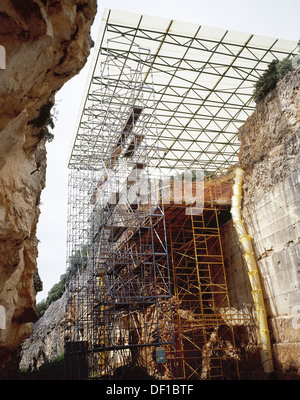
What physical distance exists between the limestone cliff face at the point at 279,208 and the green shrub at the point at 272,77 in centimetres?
44

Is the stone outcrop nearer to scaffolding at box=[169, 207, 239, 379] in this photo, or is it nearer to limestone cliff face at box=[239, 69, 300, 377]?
scaffolding at box=[169, 207, 239, 379]


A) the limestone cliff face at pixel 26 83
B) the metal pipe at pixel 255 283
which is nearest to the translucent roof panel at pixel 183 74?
the metal pipe at pixel 255 283

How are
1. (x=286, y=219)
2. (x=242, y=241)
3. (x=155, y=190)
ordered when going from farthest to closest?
(x=155, y=190)
(x=242, y=241)
(x=286, y=219)

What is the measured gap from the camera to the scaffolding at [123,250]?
1616 cm

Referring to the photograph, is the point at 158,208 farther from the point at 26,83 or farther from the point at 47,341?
the point at 47,341

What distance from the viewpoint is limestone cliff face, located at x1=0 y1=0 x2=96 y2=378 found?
6.06m

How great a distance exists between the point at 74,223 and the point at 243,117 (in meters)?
13.4

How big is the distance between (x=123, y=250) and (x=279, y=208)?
9.27 meters

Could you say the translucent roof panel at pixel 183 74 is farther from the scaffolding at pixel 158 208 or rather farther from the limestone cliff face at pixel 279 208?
the limestone cliff face at pixel 279 208

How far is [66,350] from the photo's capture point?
70.6 ft

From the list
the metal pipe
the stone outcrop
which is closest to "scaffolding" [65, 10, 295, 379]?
the metal pipe

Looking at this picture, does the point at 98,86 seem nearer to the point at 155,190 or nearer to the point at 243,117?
the point at 155,190

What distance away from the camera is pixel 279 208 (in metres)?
14.6

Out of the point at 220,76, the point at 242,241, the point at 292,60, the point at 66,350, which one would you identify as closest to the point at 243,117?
the point at 220,76
